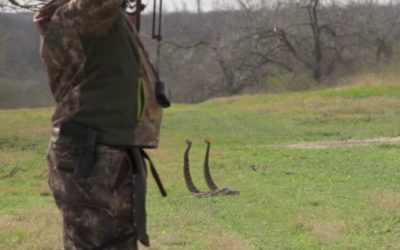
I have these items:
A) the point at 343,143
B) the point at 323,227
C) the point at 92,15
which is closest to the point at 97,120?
the point at 92,15

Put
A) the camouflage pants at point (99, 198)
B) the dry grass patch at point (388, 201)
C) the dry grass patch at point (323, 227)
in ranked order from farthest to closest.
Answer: the dry grass patch at point (388, 201), the dry grass patch at point (323, 227), the camouflage pants at point (99, 198)

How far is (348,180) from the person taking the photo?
9.55 metres

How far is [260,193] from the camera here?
28.1 ft

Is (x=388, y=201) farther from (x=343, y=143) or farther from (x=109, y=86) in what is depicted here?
(x=343, y=143)

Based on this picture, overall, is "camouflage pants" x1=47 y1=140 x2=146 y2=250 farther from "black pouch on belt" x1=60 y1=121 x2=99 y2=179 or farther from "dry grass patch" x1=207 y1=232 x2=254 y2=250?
"dry grass patch" x1=207 y1=232 x2=254 y2=250

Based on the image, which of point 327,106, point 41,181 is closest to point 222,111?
point 327,106

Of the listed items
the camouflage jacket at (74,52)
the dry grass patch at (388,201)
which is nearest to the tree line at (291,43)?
the dry grass patch at (388,201)

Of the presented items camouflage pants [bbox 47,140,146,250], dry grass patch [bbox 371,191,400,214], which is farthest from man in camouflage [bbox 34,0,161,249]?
dry grass patch [bbox 371,191,400,214]

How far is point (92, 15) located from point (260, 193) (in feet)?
20.4

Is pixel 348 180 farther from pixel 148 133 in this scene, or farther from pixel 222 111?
pixel 222 111

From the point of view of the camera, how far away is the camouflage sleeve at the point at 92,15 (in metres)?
2.51

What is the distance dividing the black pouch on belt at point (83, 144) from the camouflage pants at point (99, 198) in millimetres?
24

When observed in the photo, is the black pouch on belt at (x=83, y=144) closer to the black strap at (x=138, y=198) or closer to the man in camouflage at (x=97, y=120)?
the man in camouflage at (x=97, y=120)

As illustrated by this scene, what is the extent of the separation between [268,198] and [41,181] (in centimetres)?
372
